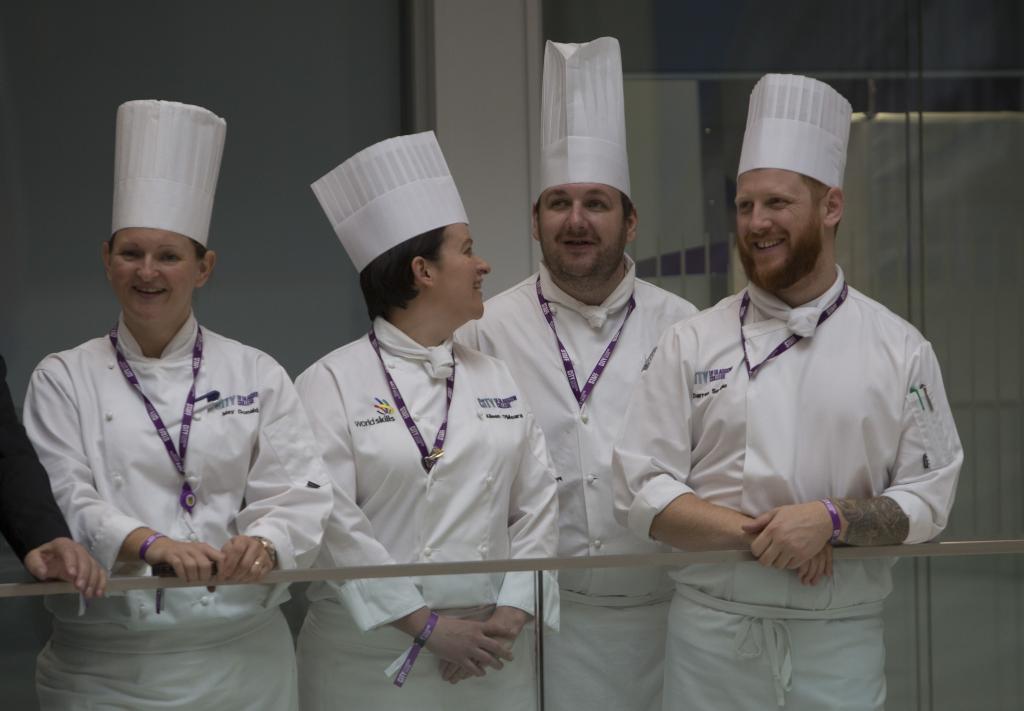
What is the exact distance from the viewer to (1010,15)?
4.77m

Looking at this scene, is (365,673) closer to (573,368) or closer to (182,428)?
(182,428)

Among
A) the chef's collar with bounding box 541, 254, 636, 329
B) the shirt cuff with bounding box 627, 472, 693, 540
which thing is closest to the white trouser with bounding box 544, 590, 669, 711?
the shirt cuff with bounding box 627, 472, 693, 540

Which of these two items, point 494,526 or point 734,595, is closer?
point 734,595

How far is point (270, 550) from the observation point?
8.11 feet

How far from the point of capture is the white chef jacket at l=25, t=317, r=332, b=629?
2.52 metres

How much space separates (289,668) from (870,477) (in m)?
1.11

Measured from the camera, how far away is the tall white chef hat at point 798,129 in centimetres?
280

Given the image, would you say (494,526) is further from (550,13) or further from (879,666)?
(550,13)

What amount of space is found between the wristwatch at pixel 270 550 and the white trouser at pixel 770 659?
72 centimetres

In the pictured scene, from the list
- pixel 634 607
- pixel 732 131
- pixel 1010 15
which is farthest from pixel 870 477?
pixel 1010 15

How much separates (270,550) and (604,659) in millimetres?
635

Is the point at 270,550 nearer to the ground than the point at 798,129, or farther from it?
nearer to the ground

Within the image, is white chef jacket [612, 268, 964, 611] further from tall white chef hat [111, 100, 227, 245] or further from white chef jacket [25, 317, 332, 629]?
tall white chef hat [111, 100, 227, 245]

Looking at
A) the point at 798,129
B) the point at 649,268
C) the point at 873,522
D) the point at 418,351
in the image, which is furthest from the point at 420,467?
the point at 649,268
